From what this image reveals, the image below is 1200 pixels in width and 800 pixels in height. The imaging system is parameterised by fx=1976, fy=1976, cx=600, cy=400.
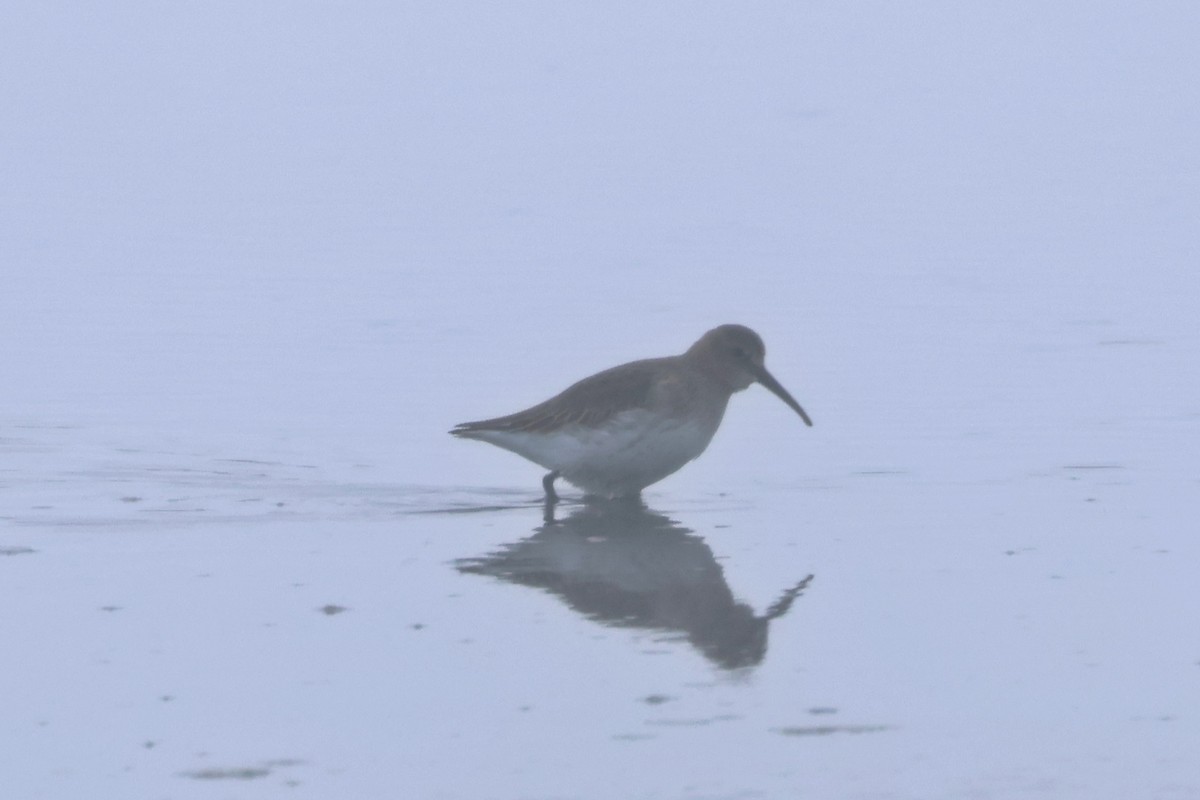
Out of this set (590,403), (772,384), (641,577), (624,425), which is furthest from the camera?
(772,384)

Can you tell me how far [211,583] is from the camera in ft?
23.4

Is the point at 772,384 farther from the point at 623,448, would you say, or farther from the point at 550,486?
the point at 550,486

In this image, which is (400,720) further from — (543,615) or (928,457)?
(928,457)

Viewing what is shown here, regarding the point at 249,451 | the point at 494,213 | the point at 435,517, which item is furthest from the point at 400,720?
the point at 494,213

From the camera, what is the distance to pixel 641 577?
7.25 m

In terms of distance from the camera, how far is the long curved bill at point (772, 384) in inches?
367

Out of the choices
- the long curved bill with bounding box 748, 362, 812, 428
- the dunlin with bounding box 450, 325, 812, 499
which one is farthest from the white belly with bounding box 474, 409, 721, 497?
the long curved bill with bounding box 748, 362, 812, 428

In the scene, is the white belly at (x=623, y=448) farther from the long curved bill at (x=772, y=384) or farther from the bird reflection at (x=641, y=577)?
the long curved bill at (x=772, y=384)

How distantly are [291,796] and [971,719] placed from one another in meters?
1.93

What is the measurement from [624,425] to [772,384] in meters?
1.08

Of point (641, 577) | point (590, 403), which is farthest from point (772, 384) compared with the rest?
point (641, 577)

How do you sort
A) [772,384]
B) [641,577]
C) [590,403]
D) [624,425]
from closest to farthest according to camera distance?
1. [641,577]
2. [624,425]
3. [590,403]
4. [772,384]

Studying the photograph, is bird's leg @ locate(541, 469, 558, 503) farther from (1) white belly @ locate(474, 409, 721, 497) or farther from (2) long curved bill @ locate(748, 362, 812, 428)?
(2) long curved bill @ locate(748, 362, 812, 428)

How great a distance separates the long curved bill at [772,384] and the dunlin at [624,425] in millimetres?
163
